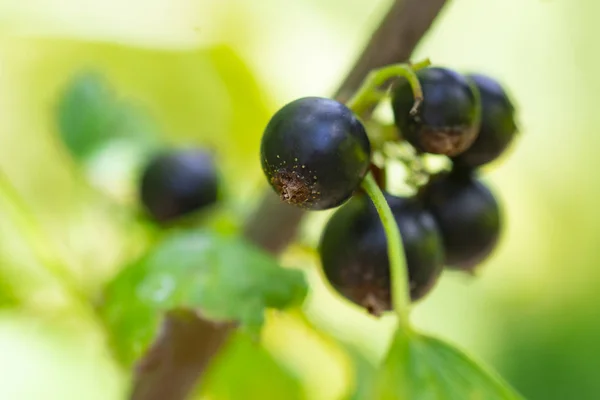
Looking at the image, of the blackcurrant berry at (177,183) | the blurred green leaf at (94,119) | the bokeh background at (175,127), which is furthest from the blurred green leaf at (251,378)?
the blurred green leaf at (94,119)

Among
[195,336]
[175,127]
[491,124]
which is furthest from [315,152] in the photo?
[175,127]

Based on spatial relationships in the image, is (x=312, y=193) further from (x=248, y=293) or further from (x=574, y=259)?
(x=574, y=259)

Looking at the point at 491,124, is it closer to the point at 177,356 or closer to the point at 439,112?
the point at 439,112

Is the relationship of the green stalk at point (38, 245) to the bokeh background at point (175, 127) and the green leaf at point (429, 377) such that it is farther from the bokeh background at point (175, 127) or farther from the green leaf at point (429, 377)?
the green leaf at point (429, 377)

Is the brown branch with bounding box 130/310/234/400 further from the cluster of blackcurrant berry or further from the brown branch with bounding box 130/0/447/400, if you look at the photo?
the cluster of blackcurrant berry

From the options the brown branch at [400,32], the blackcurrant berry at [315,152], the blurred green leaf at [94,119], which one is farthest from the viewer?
the blurred green leaf at [94,119]

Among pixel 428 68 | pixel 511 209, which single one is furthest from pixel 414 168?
pixel 511 209

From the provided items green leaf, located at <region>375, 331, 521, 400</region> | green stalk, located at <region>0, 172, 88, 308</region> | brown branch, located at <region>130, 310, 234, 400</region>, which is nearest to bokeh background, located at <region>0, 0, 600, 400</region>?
green stalk, located at <region>0, 172, 88, 308</region>
